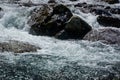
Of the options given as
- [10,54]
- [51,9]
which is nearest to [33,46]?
[10,54]

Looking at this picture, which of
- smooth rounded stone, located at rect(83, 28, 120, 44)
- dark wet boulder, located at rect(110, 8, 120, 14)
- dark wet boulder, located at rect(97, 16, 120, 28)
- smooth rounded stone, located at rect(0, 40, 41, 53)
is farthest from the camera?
dark wet boulder, located at rect(110, 8, 120, 14)

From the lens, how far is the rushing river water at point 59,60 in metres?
10.9

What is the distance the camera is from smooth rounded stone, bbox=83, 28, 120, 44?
15602 mm

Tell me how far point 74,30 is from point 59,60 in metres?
4.12

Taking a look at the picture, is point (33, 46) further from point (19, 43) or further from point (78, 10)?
Answer: point (78, 10)

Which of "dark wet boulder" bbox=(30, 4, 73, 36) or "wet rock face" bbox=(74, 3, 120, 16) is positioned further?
"wet rock face" bbox=(74, 3, 120, 16)

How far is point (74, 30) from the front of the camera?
53.1ft

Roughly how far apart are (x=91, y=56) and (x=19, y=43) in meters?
3.42

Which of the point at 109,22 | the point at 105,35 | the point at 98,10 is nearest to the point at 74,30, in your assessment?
the point at 105,35

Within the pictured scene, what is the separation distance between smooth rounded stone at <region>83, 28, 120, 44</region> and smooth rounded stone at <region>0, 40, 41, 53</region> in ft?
11.7

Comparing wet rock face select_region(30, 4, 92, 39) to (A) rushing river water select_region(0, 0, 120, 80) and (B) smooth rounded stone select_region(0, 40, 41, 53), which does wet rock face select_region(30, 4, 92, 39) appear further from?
(B) smooth rounded stone select_region(0, 40, 41, 53)

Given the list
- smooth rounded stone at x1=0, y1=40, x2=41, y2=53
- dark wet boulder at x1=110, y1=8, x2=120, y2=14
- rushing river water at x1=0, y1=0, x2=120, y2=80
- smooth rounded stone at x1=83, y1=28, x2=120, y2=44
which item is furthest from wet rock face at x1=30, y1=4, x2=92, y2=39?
dark wet boulder at x1=110, y1=8, x2=120, y2=14

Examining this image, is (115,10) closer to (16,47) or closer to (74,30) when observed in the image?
(74,30)

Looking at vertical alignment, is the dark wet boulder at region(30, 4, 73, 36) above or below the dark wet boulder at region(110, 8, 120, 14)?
above
